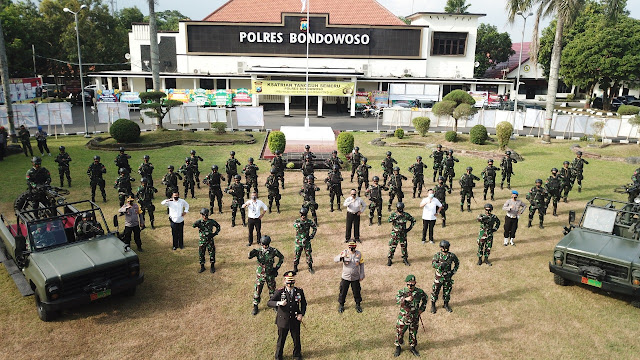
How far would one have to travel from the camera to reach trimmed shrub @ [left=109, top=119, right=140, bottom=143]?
25.7 metres

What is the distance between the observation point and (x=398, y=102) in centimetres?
4622

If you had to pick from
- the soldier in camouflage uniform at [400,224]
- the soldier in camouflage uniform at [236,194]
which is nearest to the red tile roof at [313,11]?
the soldier in camouflage uniform at [236,194]

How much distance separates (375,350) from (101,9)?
190 ft

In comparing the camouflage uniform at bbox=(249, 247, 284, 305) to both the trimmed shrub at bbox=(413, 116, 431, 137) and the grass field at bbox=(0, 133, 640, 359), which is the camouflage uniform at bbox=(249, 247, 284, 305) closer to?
the grass field at bbox=(0, 133, 640, 359)

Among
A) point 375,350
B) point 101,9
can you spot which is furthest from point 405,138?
point 101,9

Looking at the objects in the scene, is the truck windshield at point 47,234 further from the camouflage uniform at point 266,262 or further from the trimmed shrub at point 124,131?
the trimmed shrub at point 124,131

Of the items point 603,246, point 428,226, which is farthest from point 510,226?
point 603,246

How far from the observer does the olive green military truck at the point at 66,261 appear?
867 cm

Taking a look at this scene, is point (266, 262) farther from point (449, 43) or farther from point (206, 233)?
point (449, 43)

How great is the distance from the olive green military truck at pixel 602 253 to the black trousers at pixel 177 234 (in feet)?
31.6

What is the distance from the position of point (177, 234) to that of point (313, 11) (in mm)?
44655

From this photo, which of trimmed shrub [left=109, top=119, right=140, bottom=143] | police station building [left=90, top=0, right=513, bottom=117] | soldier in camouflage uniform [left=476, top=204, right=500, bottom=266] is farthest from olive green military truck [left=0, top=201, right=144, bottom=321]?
police station building [left=90, top=0, right=513, bottom=117]

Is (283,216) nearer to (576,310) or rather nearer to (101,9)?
(576,310)

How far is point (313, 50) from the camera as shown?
160 ft
